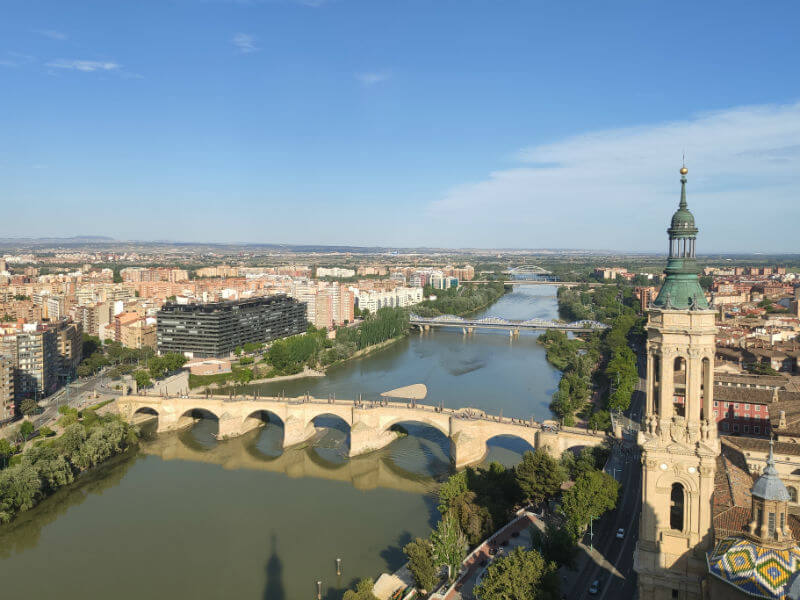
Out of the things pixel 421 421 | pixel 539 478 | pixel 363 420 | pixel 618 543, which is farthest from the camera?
pixel 363 420

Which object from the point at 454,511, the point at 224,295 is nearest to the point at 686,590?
the point at 454,511

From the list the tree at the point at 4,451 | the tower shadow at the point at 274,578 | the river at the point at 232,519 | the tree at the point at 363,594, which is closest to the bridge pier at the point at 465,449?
the river at the point at 232,519

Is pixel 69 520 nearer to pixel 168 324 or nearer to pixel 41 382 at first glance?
pixel 41 382

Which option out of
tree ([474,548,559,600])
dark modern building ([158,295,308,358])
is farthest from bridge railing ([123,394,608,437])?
dark modern building ([158,295,308,358])

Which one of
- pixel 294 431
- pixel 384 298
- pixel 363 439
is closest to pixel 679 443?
pixel 363 439

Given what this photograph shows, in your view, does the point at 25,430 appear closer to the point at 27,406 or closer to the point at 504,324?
the point at 27,406

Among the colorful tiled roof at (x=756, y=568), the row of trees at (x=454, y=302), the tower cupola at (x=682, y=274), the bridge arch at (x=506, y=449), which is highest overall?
the tower cupola at (x=682, y=274)

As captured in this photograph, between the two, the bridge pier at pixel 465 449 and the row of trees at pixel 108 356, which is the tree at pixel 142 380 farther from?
the bridge pier at pixel 465 449

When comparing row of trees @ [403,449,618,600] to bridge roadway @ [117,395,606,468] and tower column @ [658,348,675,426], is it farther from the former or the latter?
tower column @ [658,348,675,426]
